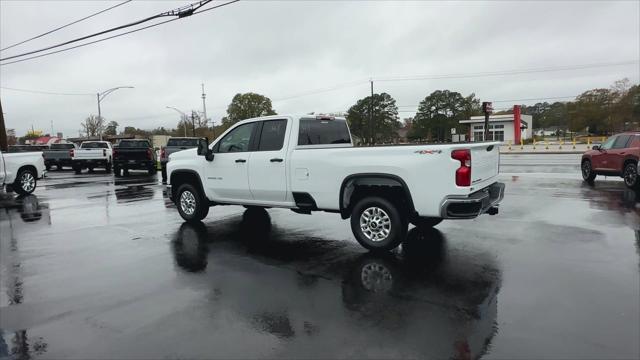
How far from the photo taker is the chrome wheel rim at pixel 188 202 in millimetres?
9078

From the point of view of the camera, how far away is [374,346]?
3664 mm

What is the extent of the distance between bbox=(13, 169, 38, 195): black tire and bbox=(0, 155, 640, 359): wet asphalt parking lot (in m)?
6.78

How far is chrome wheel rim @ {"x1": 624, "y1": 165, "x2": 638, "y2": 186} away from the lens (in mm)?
12805

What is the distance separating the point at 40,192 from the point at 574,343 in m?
16.8

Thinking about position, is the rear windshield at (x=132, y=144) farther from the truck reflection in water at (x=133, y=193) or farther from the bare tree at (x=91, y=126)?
the bare tree at (x=91, y=126)

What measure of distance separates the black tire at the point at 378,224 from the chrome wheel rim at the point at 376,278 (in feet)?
1.61

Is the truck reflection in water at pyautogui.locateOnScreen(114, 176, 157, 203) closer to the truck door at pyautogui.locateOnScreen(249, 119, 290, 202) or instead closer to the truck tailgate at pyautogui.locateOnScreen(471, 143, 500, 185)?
the truck door at pyautogui.locateOnScreen(249, 119, 290, 202)

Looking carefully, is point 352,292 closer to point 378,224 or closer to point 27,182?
point 378,224

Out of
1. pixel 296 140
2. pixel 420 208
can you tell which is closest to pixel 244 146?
pixel 296 140

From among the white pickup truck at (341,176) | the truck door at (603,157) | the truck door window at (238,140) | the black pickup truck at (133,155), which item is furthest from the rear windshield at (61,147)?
the truck door at (603,157)

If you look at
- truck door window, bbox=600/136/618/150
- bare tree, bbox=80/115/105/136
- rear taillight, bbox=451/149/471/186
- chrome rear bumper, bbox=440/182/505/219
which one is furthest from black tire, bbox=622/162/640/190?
bare tree, bbox=80/115/105/136

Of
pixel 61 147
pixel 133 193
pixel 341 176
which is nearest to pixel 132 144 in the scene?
pixel 133 193

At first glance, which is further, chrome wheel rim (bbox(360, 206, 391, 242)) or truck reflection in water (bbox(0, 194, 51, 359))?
chrome wheel rim (bbox(360, 206, 391, 242))

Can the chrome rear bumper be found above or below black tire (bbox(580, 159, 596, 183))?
above
